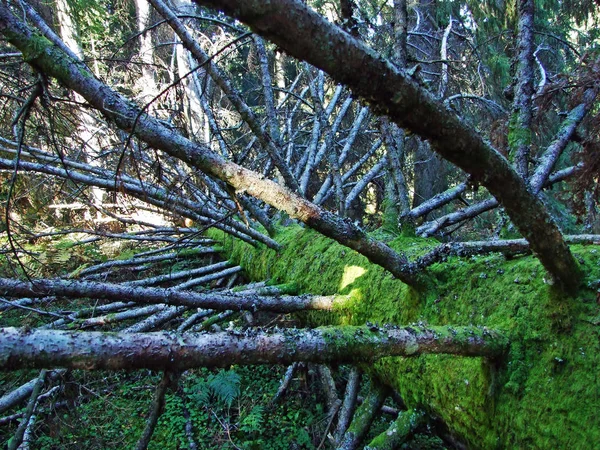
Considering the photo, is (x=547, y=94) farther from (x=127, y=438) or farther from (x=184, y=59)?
(x=184, y=59)

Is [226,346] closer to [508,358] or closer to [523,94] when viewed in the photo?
[508,358]

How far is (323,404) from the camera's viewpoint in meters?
4.64

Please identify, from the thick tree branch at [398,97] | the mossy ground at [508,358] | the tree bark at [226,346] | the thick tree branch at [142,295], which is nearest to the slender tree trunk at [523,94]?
the mossy ground at [508,358]

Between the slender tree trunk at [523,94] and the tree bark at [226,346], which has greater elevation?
the slender tree trunk at [523,94]

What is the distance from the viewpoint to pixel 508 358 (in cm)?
176

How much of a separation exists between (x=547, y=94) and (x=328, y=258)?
2.48 metres

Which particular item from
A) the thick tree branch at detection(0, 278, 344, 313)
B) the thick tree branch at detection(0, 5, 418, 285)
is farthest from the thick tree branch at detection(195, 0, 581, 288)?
the thick tree branch at detection(0, 278, 344, 313)

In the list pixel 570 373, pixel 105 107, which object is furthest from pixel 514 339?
pixel 105 107

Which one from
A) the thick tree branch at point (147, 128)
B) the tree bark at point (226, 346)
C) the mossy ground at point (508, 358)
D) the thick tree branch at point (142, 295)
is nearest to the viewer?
the tree bark at point (226, 346)

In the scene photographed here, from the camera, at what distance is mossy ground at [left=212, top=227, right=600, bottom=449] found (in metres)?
1.55

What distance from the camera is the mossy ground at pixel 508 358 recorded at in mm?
1546

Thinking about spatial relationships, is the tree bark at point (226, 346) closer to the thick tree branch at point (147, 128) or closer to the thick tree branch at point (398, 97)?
the thick tree branch at point (398, 97)

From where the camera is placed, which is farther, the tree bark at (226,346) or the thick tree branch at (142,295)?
the thick tree branch at (142,295)

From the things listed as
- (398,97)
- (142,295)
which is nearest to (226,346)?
(398,97)
